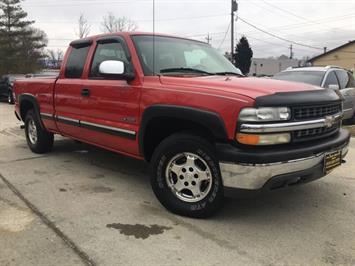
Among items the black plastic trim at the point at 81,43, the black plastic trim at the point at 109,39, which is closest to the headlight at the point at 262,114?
the black plastic trim at the point at 109,39

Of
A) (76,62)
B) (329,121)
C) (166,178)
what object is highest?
(76,62)

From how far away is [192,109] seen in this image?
408 centimetres

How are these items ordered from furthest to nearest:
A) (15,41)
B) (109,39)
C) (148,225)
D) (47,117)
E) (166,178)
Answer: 1. (15,41)
2. (47,117)
3. (109,39)
4. (166,178)
5. (148,225)

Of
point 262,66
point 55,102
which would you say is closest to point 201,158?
point 55,102

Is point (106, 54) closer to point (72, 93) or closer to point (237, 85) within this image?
point (72, 93)

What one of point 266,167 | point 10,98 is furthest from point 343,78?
point 10,98

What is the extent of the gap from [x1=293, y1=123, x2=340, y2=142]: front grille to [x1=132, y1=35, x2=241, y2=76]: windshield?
1.48 m

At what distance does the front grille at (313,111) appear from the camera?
394 cm

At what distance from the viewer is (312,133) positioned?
4129 millimetres

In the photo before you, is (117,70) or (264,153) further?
(117,70)

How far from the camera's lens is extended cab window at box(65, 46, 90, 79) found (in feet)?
19.6

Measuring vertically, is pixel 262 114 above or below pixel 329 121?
above

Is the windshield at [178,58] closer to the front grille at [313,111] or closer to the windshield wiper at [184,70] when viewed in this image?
the windshield wiper at [184,70]

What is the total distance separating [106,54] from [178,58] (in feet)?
3.20
